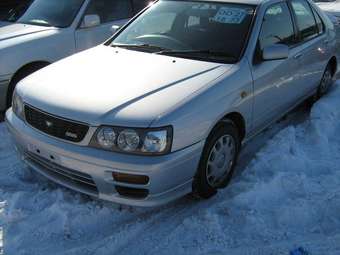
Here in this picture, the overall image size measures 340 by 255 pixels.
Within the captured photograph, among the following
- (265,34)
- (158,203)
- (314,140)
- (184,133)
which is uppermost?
(265,34)

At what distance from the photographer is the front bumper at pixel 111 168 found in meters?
2.91

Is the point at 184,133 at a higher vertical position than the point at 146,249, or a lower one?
higher

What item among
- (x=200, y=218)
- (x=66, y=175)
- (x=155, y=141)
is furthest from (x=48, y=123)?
(x=200, y=218)

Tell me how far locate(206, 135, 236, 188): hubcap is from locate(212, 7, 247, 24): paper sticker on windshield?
1.15 metres

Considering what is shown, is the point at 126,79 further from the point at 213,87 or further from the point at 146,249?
the point at 146,249

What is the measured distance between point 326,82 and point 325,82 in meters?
0.05

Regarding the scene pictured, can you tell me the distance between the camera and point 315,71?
5.18 m

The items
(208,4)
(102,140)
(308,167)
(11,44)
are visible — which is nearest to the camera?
(102,140)

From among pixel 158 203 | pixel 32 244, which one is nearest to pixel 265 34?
pixel 158 203

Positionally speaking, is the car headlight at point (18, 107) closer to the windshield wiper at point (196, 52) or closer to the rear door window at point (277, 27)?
the windshield wiper at point (196, 52)

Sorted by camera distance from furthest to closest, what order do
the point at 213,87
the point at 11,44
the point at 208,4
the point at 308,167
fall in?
the point at 11,44 < the point at 208,4 < the point at 308,167 < the point at 213,87

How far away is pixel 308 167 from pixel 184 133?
1.50 metres

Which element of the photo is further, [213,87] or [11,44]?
[11,44]

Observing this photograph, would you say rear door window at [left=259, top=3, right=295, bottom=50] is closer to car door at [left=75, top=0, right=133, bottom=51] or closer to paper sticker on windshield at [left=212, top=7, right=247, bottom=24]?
paper sticker on windshield at [left=212, top=7, right=247, bottom=24]
